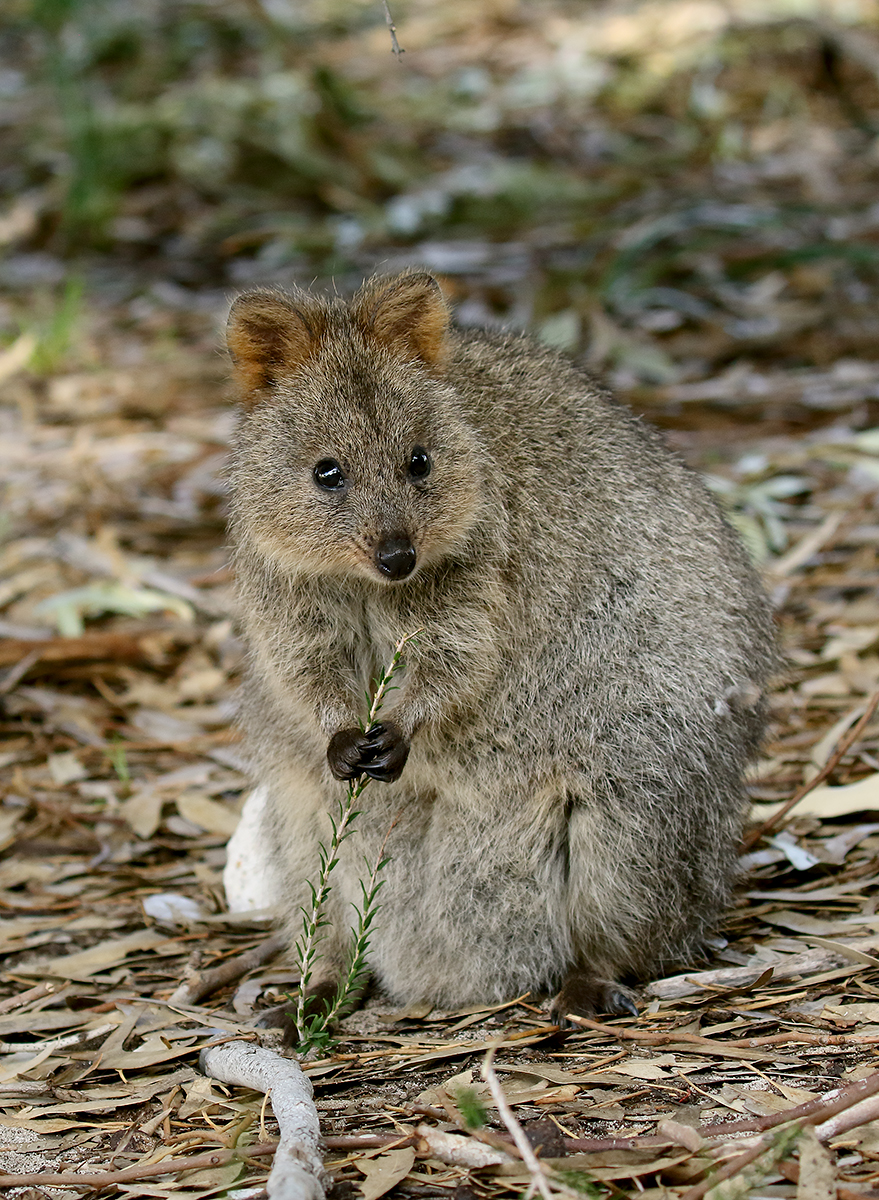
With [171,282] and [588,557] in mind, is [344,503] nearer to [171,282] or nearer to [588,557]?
[588,557]

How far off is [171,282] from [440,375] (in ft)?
21.2

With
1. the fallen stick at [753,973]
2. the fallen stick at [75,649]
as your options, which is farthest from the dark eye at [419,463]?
the fallen stick at [75,649]

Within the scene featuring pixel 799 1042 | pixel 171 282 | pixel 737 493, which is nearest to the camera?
pixel 799 1042

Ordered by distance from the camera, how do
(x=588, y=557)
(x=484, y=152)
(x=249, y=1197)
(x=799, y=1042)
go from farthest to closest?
1. (x=484, y=152)
2. (x=588, y=557)
3. (x=799, y=1042)
4. (x=249, y=1197)

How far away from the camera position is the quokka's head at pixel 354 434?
3.75m

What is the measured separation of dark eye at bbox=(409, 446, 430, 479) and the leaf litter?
61.8 inches

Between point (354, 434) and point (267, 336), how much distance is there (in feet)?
1.43

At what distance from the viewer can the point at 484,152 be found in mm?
11078

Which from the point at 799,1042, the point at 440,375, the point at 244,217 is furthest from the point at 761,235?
the point at 799,1042

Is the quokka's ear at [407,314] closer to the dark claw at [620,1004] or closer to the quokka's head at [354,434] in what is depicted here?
the quokka's head at [354,434]

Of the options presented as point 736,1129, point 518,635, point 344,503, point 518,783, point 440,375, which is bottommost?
point 736,1129

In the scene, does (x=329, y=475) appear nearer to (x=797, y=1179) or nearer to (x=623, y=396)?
(x=797, y=1179)

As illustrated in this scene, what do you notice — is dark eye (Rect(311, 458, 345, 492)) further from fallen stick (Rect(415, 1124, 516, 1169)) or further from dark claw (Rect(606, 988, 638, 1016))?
fallen stick (Rect(415, 1124, 516, 1169))

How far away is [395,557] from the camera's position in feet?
11.9
